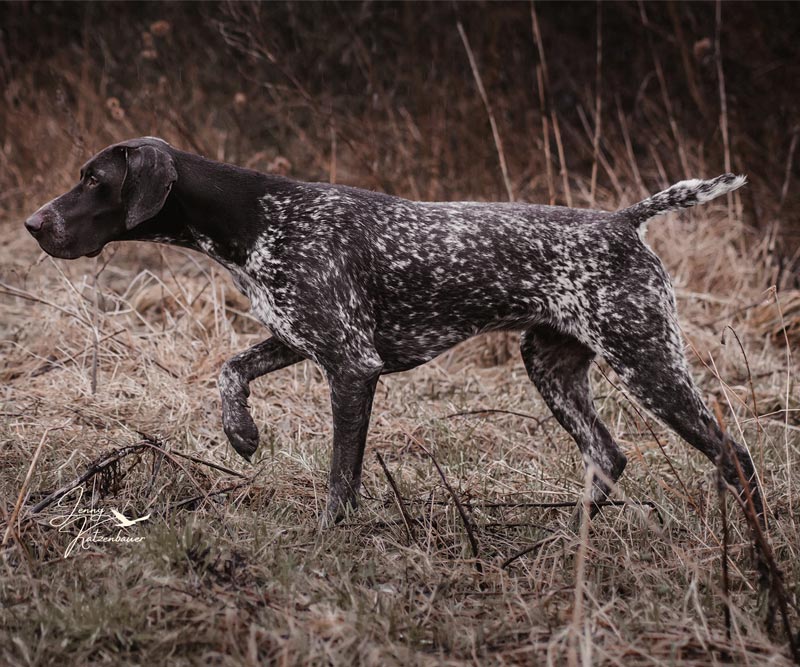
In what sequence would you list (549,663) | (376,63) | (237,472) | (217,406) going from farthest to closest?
(376,63) → (217,406) → (237,472) → (549,663)

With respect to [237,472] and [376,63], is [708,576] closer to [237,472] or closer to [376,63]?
[237,472]

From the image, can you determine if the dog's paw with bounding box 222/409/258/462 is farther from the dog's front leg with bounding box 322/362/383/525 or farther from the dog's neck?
the dog's neck

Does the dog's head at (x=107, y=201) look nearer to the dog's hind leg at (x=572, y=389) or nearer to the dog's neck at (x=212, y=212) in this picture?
the dog's neck at (x=212, y=212)

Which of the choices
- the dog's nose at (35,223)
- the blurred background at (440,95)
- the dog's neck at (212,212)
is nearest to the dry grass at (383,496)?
the blurred background at (440,95)

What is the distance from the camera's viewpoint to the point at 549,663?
227 cm

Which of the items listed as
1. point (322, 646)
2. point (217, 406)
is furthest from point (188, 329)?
point (322, 646)

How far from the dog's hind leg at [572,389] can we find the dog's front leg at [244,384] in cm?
98

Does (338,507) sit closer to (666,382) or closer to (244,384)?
(244,384)

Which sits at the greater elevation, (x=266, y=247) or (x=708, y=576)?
(x=266, y=247)

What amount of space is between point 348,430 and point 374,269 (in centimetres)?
61

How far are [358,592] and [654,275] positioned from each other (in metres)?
1.62

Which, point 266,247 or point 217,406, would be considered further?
point 217,406

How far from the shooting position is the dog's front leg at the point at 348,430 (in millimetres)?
3385

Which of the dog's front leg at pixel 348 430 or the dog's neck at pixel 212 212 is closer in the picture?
the dog's front leg at pixel 348 430
